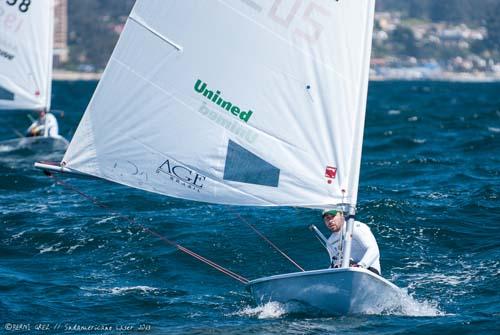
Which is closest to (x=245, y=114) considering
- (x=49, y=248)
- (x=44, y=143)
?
(x=49, y=248)

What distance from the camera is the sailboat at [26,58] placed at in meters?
28.9

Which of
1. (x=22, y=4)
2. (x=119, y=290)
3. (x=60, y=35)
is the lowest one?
(x=119, y=290)

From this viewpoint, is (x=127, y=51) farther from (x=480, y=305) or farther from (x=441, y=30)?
(x=441, y=30)

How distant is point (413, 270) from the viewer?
16.2m

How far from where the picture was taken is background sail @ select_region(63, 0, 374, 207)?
41.6 feet

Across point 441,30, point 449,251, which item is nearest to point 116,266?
point 449,251

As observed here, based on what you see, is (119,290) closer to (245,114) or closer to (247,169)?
(247,169)

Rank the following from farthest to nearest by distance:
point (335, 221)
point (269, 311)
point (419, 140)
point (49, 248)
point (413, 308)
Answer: point (419, 140)
point (49, 248)
point (413, 308)
point (269, 311)
point (335, 221)

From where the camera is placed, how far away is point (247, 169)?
1285cm

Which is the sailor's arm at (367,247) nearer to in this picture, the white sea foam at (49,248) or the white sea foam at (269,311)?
the white sea foam at (269,311)

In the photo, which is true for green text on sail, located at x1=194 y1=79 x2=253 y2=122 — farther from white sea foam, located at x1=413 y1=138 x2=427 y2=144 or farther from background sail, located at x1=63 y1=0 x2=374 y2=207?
white sea foam, located at x1=413 y1=138 x2=427 y2=144

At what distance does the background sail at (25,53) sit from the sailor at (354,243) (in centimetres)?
1785

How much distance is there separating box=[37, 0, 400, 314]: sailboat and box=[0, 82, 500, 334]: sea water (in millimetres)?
812

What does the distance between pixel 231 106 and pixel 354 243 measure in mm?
2284
